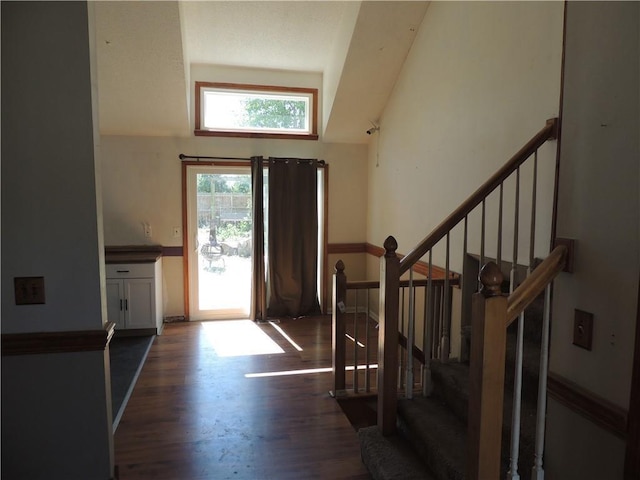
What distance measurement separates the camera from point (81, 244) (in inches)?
69.5

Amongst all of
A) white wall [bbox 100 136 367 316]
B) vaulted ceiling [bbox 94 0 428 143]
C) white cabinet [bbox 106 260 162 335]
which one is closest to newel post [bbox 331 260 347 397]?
vaulted ceiling [bbox 94 0 428 143]

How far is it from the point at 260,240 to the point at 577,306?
3935 mm

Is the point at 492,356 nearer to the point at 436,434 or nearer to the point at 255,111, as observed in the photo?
the point at 436,434

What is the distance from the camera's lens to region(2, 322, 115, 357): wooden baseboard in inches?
69.1

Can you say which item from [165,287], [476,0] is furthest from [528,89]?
[165,287]

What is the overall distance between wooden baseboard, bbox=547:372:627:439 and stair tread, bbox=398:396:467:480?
0.58m

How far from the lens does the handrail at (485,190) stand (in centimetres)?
213

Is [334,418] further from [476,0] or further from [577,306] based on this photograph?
[476,0]

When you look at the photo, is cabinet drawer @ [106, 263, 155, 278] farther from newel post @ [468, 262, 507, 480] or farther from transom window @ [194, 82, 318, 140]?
newel post @ [468, 262, 507, 480]

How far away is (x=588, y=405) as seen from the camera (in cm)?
125

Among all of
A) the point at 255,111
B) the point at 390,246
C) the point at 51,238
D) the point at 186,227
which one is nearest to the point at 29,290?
the point at 51,238

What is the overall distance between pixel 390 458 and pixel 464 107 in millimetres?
2407

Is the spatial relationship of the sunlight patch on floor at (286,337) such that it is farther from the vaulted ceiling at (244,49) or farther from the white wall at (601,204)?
the white wall at (601,204)

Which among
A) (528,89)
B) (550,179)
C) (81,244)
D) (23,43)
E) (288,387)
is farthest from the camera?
(288,387)
